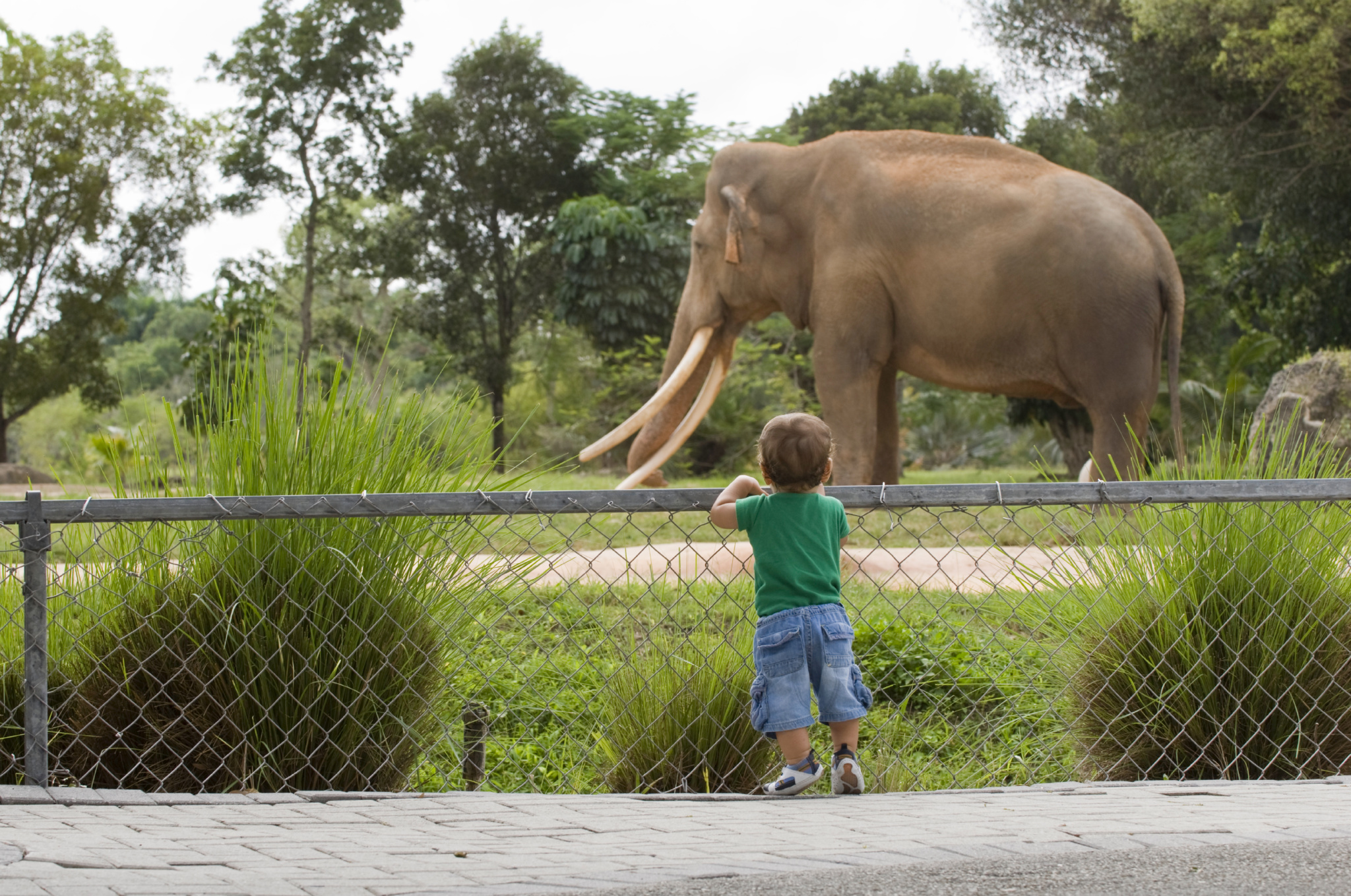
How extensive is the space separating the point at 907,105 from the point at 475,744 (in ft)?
76.2

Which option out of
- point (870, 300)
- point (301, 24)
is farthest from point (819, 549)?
point (301, 24)

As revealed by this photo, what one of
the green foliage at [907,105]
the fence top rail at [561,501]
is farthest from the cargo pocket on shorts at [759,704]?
the green foliage at [907,105]

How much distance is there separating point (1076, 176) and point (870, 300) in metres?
1.39

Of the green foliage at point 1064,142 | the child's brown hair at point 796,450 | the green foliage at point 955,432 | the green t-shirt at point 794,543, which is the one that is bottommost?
the green foliage at point 955,432

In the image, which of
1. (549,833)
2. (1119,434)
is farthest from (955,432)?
(549,833)

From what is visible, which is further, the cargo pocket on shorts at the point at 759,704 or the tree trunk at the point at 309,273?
the tree trunk at the point at 309,273

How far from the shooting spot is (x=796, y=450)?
2.93 m

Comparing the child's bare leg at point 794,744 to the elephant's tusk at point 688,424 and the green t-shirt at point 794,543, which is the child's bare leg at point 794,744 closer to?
the green t-shirt at point 794,543

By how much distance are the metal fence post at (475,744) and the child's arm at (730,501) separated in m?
1.11

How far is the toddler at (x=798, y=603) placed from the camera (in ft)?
9.62

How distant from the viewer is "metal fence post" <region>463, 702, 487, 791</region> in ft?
11.8

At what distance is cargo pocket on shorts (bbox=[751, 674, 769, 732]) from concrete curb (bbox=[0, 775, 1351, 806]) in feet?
0.59

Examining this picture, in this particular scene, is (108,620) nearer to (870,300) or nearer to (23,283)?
(870,300)

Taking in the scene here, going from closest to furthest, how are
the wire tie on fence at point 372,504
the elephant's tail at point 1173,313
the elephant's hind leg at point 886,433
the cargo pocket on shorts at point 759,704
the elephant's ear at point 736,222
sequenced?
the wire tie on fence at point 372,504 → the cargo pocket on shorts at point 759,704 → the elephant's tail at point 1173,313 → the elephant's ear at point 736,222 → the elephant's hind leg at point 886,433
